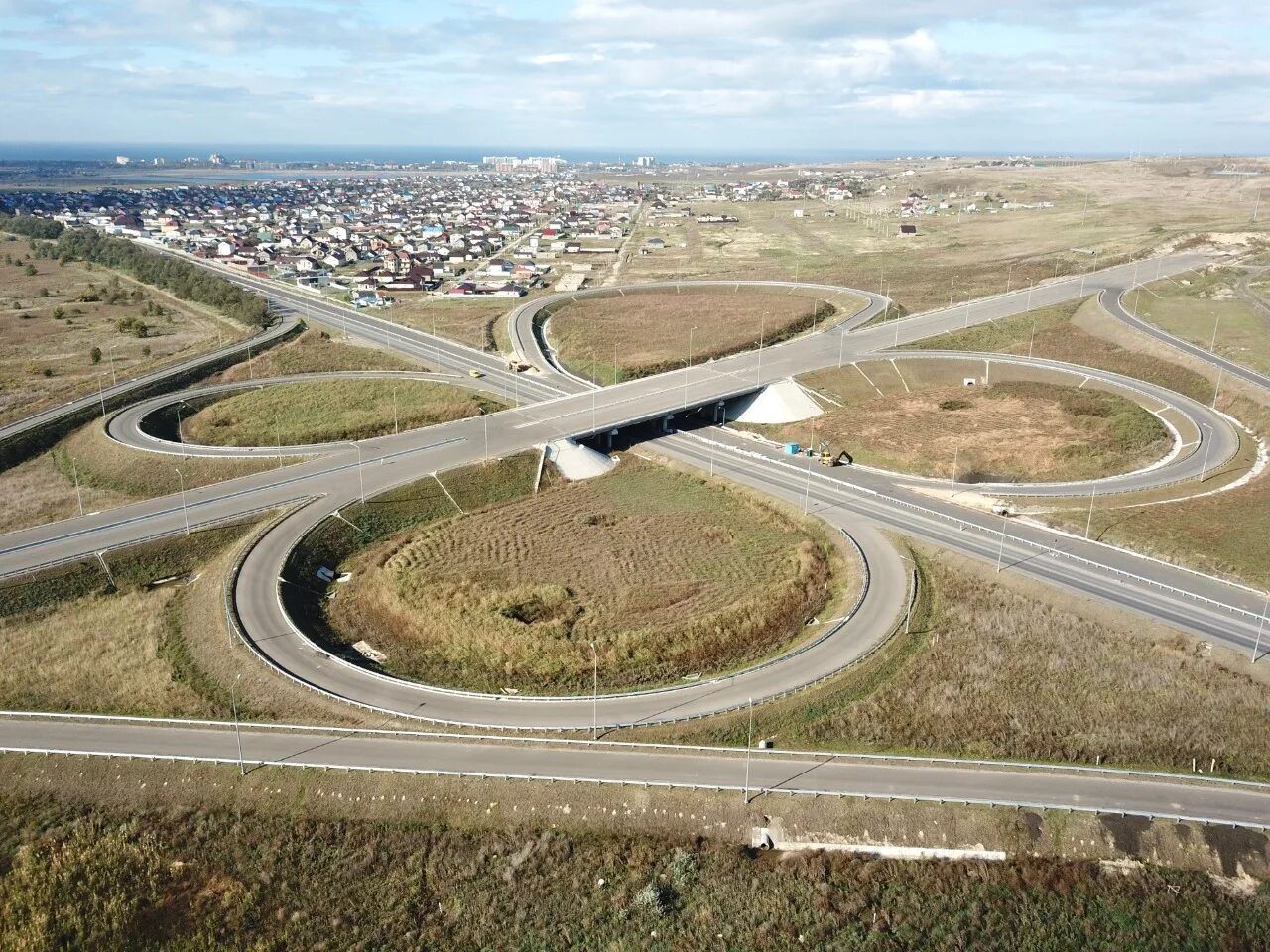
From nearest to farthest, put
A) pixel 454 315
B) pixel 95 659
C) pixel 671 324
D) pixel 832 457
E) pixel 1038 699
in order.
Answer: pixel 1038 699 < pixel 95 659 < pixel 832 457 < pixel 671 324 < pixel 454 315

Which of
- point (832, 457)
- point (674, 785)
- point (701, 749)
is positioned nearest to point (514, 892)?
point (674, 785)

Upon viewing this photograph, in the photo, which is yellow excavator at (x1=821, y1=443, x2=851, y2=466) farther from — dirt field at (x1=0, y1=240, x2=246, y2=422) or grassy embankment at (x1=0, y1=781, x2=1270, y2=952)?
dirt field at (x1=0, y1=240, x2=246, y2=422)

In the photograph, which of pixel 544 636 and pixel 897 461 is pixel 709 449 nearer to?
pixel 897 461

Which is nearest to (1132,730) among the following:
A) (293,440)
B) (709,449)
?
(709,449)

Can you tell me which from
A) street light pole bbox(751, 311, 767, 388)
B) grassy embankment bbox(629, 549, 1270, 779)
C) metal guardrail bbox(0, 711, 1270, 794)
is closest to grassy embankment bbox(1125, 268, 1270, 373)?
street light pole bbox(751, 311, 767, 388)

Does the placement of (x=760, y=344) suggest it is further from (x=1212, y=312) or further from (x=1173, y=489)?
(x=1212, y=312)

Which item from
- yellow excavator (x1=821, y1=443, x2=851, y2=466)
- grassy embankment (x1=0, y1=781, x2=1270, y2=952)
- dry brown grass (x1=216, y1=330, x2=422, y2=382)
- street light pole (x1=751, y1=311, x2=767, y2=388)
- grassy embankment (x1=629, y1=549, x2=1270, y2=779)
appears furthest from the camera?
dry brown grass (x1=216, y1=330, x2=422, y2=382)

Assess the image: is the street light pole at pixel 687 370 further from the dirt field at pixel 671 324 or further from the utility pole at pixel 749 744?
the utility pole at pixel 749 744
